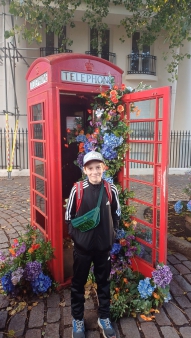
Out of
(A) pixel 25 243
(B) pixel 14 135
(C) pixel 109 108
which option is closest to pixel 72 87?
(C) pixel 109 108

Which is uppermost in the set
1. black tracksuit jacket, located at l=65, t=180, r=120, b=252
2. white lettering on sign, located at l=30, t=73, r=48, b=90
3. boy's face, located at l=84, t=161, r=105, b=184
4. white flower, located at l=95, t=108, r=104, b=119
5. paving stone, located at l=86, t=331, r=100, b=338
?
white lettering on sign, located at l=30, t=73, r=48, b=90

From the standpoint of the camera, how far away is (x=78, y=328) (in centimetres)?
251

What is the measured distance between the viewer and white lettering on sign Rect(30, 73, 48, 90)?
3016 mm

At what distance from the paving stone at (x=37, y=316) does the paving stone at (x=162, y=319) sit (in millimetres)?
1176

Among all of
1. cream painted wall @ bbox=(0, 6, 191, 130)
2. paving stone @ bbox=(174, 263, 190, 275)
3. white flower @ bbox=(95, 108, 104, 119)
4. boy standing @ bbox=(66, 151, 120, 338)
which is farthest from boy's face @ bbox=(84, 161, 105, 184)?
cream painted wall @ bbox=(0, 6, 191, 130)

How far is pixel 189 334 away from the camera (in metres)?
2.57

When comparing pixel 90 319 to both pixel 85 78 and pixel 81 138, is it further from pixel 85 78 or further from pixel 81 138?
pixel 85 78

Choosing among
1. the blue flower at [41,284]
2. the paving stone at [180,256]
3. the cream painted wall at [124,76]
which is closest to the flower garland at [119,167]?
the blue flower at [41,284]

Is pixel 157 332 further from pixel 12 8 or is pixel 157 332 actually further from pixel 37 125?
pixel 12 8

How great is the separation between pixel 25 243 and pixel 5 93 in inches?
374

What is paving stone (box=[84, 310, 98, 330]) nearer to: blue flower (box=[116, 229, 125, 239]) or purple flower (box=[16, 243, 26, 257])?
blue flower (box=[116, 229, 125, 239])

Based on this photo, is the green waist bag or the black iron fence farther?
the black iron fence

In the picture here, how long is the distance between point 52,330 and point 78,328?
0.95 feet

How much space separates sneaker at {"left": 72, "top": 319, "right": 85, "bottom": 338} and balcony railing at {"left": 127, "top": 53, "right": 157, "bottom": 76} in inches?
498
